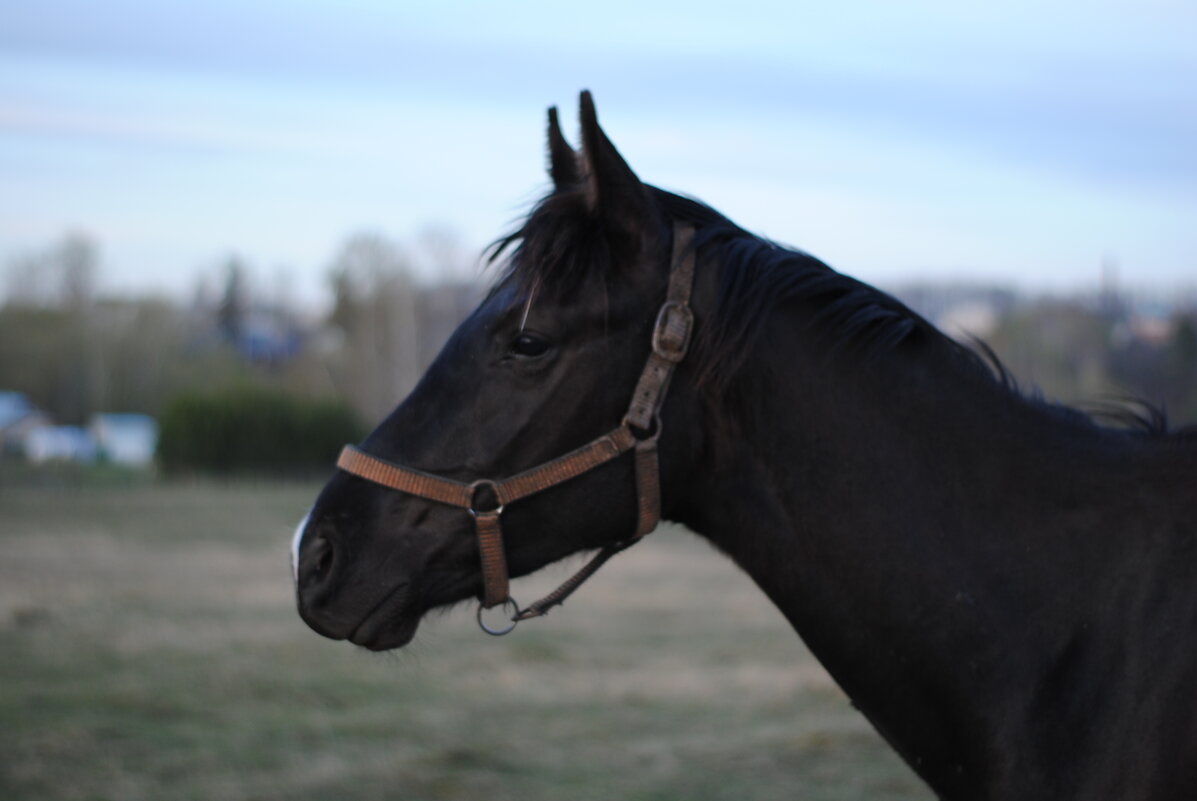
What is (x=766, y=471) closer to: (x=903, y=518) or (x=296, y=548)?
(x=903, y=518)

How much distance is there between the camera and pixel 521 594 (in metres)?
12.2

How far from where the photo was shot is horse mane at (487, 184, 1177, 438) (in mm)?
2268

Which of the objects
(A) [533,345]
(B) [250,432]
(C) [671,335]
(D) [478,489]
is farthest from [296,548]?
(B) [250,432]

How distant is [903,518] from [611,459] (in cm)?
63

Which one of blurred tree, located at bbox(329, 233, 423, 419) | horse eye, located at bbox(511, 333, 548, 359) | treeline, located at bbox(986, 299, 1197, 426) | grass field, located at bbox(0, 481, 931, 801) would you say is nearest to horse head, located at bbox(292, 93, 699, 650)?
horse eye, located at bbox(511, 333, 548, 359)

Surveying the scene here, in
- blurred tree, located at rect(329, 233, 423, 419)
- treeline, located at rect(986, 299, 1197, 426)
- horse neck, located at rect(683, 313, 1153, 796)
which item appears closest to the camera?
horse neck, located at rect(683, 313, 1153, 796)

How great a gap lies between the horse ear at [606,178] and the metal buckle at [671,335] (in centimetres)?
25

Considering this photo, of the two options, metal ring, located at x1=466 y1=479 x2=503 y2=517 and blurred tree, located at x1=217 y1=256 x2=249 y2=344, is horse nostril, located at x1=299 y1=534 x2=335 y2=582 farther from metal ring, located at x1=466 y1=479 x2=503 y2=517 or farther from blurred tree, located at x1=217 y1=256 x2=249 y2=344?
blurred tree, located at x1=217 y1=256 x2=249 y2=344

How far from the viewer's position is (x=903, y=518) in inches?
87.5

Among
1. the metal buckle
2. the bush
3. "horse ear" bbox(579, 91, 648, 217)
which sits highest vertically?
"horse ear" bbox(579, 91, 648, 217)

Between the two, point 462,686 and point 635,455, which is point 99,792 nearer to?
point 462,686

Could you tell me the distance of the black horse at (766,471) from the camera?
218 centimetres

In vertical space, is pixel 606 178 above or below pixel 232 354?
above

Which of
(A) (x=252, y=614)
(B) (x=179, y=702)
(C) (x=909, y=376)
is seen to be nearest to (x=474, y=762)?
(B) (x=179, y=702)
